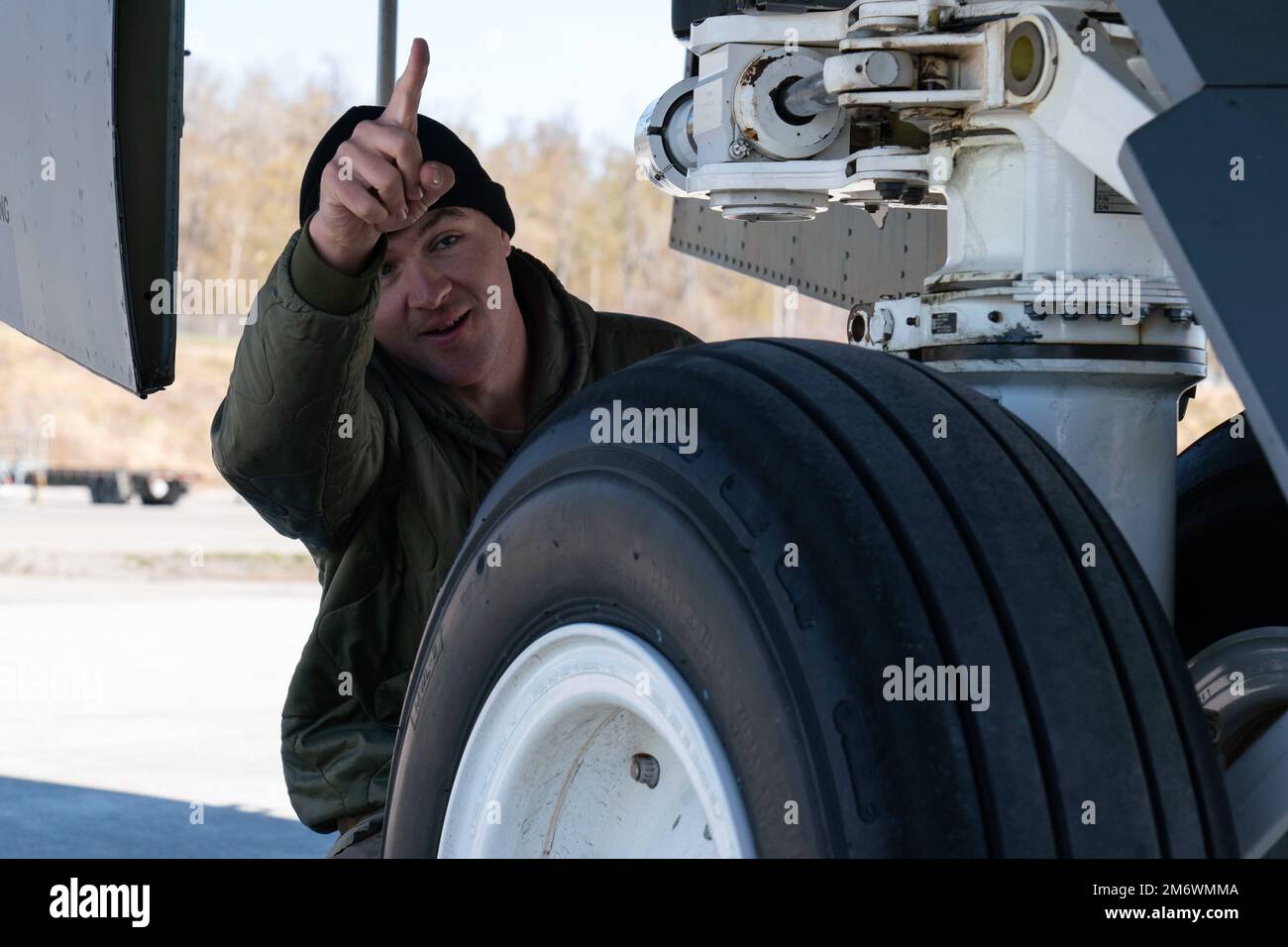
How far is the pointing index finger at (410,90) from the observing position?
2.02m

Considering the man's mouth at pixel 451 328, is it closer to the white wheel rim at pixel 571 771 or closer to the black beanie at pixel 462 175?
the black beanie at pixel 462 175

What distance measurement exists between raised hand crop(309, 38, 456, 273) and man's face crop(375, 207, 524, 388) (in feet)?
1.94

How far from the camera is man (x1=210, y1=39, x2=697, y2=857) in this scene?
217 cm

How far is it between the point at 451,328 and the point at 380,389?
219 millimetres

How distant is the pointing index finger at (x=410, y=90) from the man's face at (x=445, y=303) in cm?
71

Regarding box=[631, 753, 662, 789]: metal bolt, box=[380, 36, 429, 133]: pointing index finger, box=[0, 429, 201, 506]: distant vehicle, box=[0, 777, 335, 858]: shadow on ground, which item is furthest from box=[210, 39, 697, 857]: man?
box=[0, 429, 201, 506]: distant vehicle

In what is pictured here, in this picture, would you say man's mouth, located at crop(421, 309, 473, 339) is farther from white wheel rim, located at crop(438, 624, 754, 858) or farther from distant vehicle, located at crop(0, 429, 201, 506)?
distant vehicle, located at crop(0, 429, 201, 506)

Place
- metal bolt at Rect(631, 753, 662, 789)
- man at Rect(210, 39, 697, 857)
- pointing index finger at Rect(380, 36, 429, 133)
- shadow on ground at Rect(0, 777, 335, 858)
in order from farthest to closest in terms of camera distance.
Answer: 1. shadow on ground at Rect(0, 777, 335, 858)
2. man at Rect(210, 39, 697, 857)
3. pointing index finger at Rect(380, 36, 429, 133)
4. metal bolt at Rect(631, 753, 662, 789)

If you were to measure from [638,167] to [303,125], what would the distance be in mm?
39509

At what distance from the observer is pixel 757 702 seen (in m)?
1.37

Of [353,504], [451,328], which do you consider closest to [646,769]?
[353,504]

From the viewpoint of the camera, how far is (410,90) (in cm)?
202

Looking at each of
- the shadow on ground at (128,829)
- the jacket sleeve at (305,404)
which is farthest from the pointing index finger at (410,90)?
→ the shadow on ground at (128,829)
